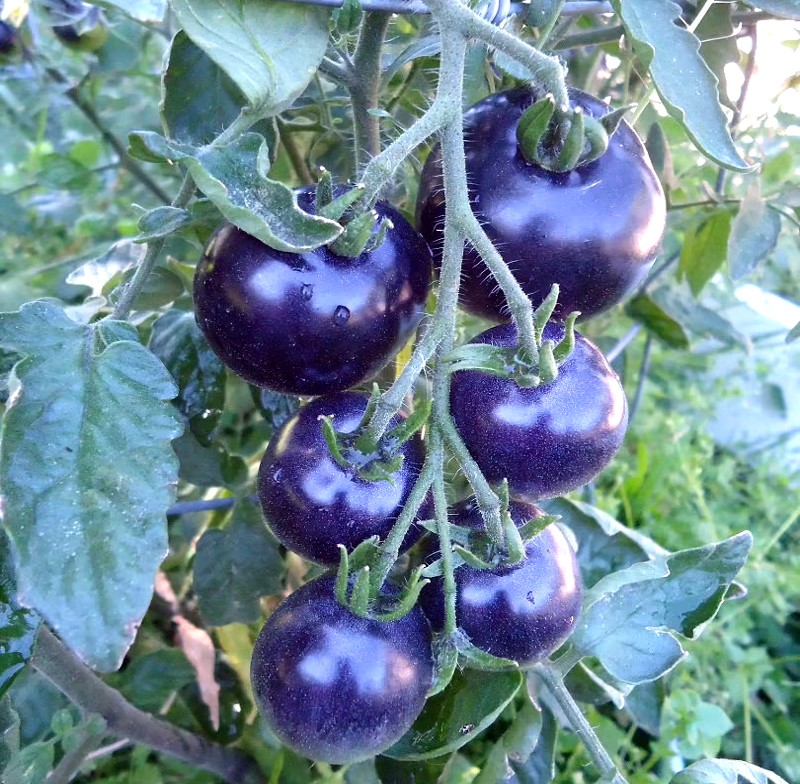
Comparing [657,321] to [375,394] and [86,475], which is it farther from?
[86,475]

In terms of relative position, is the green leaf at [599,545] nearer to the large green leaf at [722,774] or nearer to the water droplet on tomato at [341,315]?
the large green leaf at [722,774]

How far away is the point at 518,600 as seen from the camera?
48 cm

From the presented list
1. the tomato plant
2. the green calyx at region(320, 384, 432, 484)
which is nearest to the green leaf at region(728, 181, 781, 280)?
the tomato plant

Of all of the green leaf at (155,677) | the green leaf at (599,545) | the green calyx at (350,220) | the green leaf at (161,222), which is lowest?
the green leaf at (155,677)

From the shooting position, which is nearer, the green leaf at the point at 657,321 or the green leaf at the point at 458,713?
the green leaf at the point at 458,713

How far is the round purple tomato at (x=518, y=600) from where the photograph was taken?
48cm

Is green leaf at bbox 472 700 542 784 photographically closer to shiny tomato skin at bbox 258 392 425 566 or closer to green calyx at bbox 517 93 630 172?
shiny tomato skin at bbox 258 392 425 566

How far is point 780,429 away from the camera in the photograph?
1.59m

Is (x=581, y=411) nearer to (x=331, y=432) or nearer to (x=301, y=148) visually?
(x=331, y=432)

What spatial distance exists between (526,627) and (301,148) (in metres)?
0.59

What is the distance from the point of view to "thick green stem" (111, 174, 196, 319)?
481 mm

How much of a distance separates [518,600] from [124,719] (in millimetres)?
411

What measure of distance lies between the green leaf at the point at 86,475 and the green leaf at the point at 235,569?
0.32 metres

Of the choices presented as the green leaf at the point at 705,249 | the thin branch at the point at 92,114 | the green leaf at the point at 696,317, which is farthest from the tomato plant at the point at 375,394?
the thin branch at the point at 92,114
